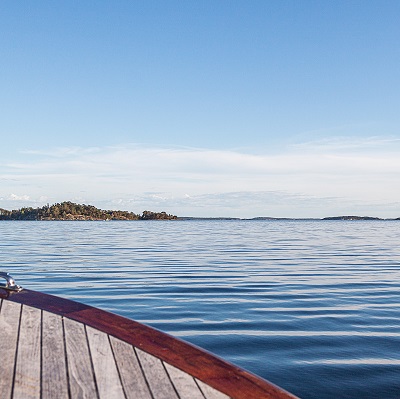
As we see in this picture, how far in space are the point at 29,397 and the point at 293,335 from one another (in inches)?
243

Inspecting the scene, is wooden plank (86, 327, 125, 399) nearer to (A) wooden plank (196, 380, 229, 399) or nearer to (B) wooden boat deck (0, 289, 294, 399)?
(B) wooden boat deck (0, 289, 294, 399)

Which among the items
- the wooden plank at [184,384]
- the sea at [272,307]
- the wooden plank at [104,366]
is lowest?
the sea at [272,307]

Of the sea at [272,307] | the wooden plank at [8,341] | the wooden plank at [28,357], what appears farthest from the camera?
the sea at [272,307]

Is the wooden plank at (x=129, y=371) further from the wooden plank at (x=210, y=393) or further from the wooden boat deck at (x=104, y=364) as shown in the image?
the wooden plank at (x=210, y=393)

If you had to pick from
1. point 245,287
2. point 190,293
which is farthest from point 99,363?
point 245,287

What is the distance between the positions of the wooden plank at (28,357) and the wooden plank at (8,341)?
0.15 ft

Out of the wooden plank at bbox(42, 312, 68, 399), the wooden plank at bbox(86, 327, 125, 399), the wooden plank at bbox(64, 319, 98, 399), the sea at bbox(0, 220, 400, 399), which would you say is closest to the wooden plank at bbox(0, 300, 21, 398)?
the wooden plank at bbox(42, 312, 68, 399)

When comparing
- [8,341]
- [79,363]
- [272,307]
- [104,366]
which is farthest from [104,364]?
[272,307]

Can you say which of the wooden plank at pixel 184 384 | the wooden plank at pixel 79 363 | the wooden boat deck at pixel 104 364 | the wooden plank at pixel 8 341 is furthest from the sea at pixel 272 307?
the wooden plank at pixel 8 341

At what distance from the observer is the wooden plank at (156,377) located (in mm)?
4262

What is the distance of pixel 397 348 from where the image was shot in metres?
8.70

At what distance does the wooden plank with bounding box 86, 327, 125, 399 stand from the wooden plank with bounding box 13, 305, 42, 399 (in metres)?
0.48

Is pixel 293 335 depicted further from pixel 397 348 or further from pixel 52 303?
pixel 52 303

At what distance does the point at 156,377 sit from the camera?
4582 millimetres
